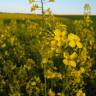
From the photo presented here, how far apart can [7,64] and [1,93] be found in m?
0.51

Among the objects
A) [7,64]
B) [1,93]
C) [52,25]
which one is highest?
[52,25]

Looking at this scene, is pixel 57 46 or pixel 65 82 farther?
pixel 65 82

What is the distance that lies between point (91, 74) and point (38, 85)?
4.45 feet

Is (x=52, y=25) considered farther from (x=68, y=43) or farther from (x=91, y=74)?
(x=68, y=43)

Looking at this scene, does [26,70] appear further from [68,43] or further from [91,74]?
[68,43]

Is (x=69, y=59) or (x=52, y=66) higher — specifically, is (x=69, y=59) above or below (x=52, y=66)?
above

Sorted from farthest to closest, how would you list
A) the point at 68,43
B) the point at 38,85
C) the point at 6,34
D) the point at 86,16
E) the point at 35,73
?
the point at 6,34 < the point at 86,16 < the point at 35,73 < the point at 38,85 < the point at 68,43

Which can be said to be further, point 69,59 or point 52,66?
point 52,66

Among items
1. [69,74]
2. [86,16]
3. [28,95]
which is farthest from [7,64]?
[86,16]

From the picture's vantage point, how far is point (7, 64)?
604 cm

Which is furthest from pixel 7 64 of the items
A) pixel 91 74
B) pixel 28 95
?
pixel 91 74

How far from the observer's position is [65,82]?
4.57 meters

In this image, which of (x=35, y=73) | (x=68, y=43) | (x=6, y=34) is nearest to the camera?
(x=68, y=43)

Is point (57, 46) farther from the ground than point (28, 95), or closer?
farther from the ground
